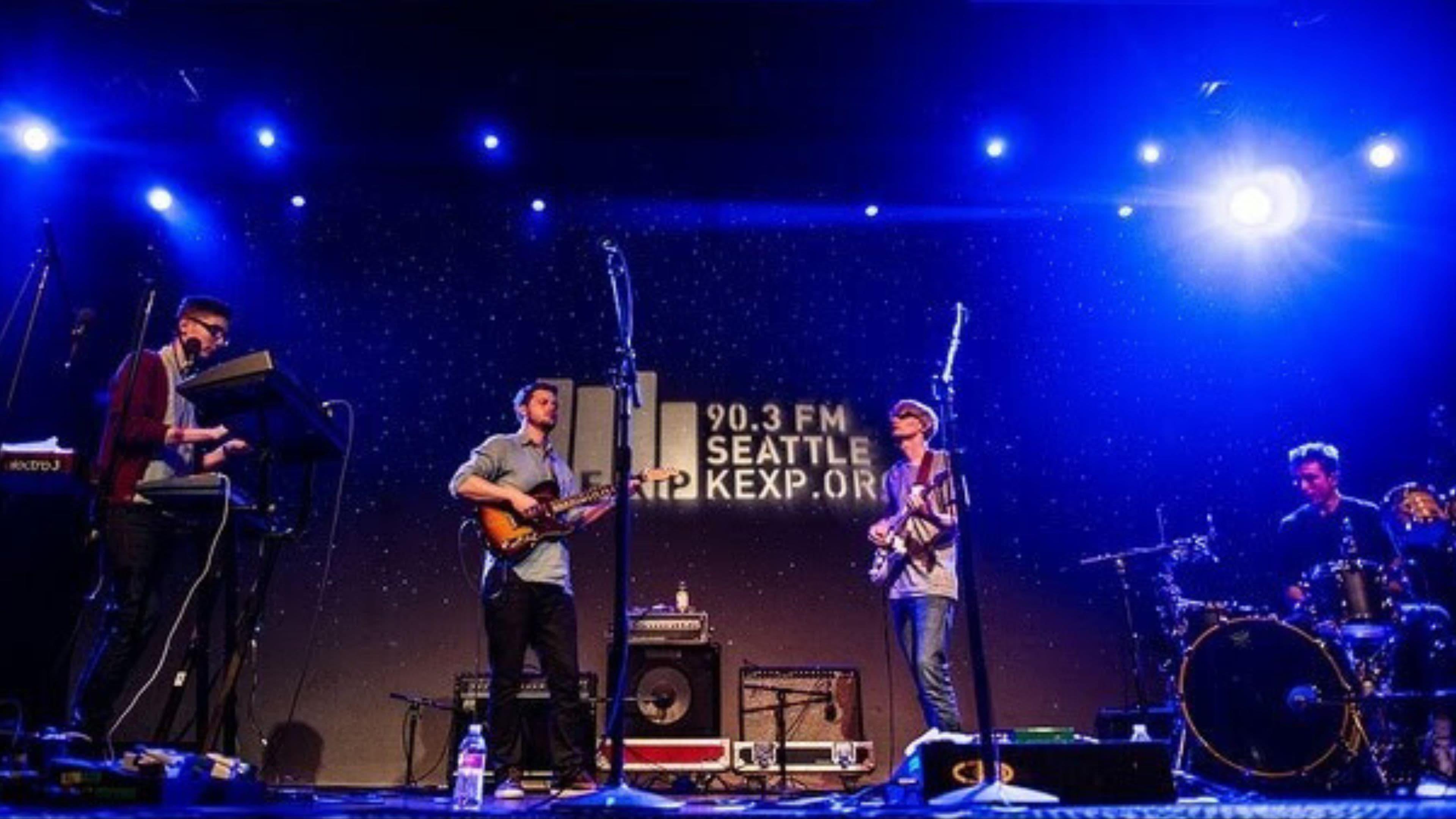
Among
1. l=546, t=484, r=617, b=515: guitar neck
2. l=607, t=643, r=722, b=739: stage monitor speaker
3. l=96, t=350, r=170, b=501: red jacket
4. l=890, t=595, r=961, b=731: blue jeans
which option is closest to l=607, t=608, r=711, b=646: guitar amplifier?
l=607, t=643, r=722, b=739: stage monitor speaker

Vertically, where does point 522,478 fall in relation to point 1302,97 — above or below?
below

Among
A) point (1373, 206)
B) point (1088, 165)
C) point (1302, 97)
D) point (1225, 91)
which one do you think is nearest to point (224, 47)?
point (1088, 165)

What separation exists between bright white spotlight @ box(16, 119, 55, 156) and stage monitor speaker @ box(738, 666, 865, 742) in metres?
A: 6.04

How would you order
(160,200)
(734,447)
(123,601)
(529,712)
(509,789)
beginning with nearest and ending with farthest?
(123,601) < (509,789) < (529,712) < (734,447) < (160,200)

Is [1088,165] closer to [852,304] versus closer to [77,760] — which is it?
[852,304]

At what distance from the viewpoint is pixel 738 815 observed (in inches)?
99.7

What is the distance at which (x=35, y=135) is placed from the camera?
726 cm

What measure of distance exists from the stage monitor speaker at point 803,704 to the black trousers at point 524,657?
1.69 m

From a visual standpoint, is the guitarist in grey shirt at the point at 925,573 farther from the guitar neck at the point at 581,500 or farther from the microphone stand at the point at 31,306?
the microphone stand at the point at 31,306

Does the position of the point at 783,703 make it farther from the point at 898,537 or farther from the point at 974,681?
the point at 974,681

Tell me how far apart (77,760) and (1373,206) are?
9070 millimetres

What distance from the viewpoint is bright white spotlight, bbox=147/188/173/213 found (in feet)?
25.9

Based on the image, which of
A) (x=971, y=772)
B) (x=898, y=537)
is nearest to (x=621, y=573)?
(x=971, y=772)

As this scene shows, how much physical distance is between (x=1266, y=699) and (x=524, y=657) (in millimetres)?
3972
